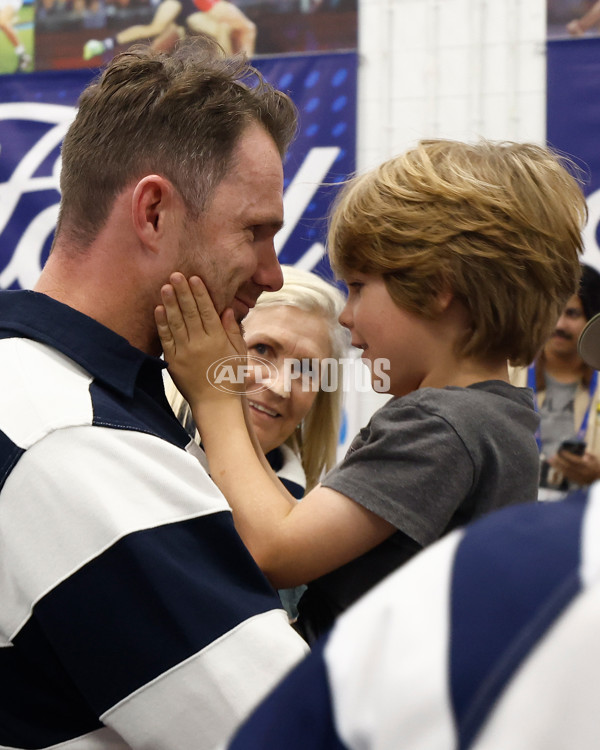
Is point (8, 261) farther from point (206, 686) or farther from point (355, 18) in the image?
point (206, 686)

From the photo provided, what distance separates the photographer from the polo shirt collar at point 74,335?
984 mm

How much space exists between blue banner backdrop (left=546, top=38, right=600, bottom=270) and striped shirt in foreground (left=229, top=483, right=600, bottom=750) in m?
3.25

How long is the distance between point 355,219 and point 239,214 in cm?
19

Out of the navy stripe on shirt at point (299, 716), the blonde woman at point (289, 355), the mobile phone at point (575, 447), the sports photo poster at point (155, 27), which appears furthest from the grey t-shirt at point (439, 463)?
the sports photo poster at point (155, 27)

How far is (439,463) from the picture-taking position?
3.56ft

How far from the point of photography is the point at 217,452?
1.17m

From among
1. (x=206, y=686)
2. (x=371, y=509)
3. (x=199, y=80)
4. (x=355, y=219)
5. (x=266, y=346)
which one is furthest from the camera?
(x=266, y=346)

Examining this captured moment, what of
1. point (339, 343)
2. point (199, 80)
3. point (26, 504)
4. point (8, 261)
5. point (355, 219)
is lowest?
point (8, 261)

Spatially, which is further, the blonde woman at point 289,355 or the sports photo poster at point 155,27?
the sports photo poster at point 155,27

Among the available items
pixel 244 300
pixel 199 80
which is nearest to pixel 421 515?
pixel 244 300

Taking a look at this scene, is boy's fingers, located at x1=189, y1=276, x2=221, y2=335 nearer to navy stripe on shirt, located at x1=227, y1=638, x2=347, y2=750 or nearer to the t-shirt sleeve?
the t-shirt sleeve

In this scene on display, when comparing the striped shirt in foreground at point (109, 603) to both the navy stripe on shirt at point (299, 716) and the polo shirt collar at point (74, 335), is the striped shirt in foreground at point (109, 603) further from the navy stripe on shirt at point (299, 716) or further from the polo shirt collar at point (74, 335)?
the navy stripe on shirt at point (299, 716)

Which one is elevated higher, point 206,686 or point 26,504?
point 26,504

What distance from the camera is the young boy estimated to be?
3.59ft
